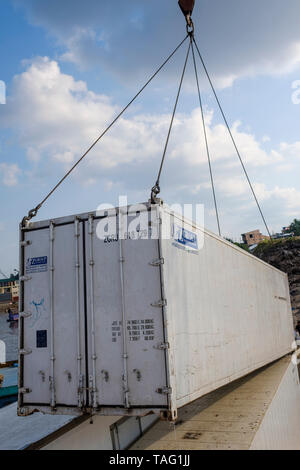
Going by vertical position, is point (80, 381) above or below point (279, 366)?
above

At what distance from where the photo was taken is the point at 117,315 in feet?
17.0

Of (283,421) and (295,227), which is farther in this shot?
(295,227)

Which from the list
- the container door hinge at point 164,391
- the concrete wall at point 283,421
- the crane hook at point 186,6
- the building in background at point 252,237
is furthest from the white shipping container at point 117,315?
the building in background at point 252,237

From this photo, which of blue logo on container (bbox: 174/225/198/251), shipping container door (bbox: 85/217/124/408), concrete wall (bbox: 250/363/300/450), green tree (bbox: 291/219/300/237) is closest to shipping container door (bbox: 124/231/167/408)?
shipping container door (bbox: 85/217/124/408)

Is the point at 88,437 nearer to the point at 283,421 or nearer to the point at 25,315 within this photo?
the point at 25,315

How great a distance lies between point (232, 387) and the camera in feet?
27.7

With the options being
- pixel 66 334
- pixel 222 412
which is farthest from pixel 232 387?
pixel 66 334

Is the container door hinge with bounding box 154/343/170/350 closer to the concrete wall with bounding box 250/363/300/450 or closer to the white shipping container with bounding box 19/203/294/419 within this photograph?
the white shipping container with bounding box 19/203/294/419

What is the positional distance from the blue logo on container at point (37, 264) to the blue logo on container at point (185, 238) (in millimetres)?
2159

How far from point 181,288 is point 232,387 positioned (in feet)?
14.2

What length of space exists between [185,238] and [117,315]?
1643mm

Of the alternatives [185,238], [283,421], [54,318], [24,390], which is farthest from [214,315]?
[24,390]

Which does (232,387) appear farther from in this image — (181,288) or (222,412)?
(181,288)

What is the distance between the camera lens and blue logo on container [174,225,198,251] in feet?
18.3
